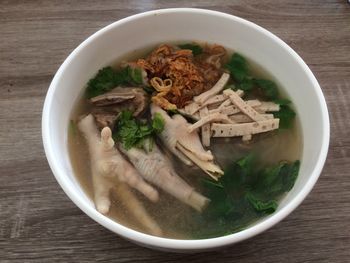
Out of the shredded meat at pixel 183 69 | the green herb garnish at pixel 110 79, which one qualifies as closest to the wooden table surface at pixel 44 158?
the green herb garnish at pixel 110 79

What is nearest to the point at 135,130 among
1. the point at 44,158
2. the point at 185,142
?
the point at 185,142

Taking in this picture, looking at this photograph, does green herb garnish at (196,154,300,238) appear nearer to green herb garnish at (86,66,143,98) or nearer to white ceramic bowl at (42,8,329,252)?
white ceramic bowl at (42,8,329,252)

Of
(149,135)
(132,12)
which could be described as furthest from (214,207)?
(132,12)

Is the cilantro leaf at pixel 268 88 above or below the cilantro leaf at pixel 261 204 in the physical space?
above

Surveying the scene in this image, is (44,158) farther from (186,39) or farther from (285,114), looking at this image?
(285,114)

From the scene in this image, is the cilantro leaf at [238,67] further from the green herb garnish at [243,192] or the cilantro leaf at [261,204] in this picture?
the cilantro leaf at [261,204]

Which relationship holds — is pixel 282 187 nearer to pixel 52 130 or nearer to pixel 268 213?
pixel 268 213

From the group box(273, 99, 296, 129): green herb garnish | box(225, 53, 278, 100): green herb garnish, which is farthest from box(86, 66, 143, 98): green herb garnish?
box(273, 99, 296, 129): green herb garnish
